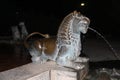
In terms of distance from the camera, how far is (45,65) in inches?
81.9

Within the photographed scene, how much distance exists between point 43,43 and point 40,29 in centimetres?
454

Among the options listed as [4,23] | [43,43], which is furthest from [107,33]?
[43,43]

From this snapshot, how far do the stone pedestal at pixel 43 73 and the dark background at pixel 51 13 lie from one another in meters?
4.42

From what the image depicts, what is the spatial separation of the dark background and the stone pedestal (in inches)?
174

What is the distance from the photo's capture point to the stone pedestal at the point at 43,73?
1814mm

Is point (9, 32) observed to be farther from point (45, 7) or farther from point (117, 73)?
point (117, 73)

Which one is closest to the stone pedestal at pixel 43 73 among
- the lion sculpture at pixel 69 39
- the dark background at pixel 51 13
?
the lion sculpture at pixel 69 39

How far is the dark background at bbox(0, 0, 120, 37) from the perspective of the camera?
637cm

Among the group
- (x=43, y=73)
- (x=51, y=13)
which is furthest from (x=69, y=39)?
(x=51, y=13)

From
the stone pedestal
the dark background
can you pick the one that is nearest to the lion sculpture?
the stone pedestal

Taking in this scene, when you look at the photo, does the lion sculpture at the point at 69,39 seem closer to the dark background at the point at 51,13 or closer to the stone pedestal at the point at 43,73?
the stone pedestal at the point at 43,73

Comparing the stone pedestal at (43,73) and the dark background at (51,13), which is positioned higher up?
the dark background at (51,13)

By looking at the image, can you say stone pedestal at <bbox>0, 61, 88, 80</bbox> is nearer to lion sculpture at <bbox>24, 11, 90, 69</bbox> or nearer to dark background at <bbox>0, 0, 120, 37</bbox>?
lion sculpture at <bbox>24, 11, 90, 69</bbox>

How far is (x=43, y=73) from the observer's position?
190 cm
